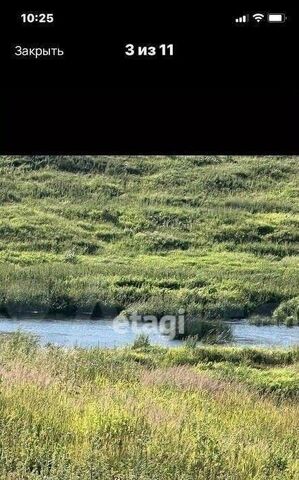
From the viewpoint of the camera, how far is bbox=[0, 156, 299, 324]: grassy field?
49.2 ft

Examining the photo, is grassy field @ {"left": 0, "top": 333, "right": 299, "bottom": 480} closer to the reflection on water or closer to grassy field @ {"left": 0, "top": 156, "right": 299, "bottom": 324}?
the reflection on water

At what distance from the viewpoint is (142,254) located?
1891 cm
